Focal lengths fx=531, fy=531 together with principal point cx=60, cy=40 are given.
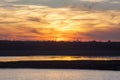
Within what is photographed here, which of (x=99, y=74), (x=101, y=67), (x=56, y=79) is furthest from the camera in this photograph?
(x=101, y=67)

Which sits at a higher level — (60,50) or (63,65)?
(63,65)

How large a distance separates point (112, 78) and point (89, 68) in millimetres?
16177

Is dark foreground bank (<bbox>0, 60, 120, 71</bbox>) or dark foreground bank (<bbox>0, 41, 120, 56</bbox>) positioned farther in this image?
dark foreground bank (<bbox>0, 41, 120, 56</bbox>)

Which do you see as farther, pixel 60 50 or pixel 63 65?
pixel 60 50

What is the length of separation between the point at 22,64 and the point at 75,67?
7.77m

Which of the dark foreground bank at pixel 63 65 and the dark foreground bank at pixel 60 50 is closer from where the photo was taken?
the dark foreground bank at pixel 63 65

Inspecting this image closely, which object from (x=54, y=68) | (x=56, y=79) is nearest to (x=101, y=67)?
(x=54, y=68)

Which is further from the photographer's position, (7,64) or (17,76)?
(7,64)

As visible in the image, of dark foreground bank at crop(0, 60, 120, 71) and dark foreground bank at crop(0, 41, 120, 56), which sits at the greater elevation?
dark foreground bank at crop(0, 60, 120, 71)

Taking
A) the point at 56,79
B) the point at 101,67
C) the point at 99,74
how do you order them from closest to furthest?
1. the point at 56,79
2. the point at 99,74
3. the point at 101,67

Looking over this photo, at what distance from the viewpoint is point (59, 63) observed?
7812 cm

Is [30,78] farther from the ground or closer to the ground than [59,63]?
farther from the ground

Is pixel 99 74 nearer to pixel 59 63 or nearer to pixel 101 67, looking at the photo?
pixel 101 67

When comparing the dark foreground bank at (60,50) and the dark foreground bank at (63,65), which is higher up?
the dark foreground bank at (63,65)
